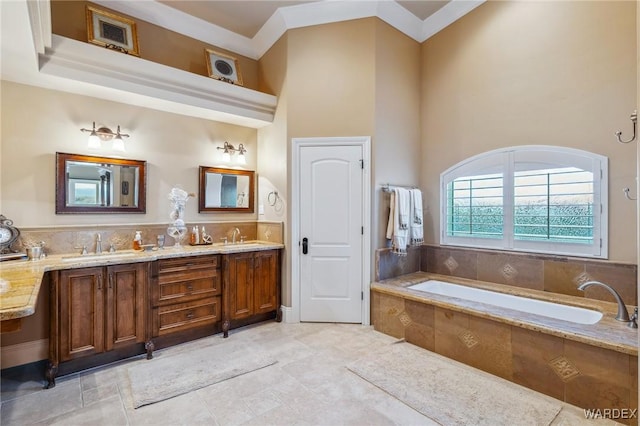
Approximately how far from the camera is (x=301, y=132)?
12.4 ft

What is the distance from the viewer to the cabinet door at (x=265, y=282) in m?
3.68

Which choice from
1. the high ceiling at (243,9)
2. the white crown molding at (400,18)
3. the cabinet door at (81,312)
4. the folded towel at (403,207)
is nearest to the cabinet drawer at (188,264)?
the cabinet door at (81,312)

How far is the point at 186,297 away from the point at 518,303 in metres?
3.35

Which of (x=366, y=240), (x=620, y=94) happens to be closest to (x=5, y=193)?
(x=366, y=240)

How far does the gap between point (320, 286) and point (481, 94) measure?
297 cm

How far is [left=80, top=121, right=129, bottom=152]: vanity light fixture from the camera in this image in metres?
3.14

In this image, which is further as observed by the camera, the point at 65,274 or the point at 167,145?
the point at 167,145

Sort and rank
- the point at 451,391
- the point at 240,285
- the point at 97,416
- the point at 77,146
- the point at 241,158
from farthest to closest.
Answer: the point at 241,158 → the point at 240,285 → the point at 77,146 → the point at 451,391 → the point at 97,416

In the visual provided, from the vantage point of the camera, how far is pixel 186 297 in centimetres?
320

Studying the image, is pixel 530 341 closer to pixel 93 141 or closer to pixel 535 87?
pixel 535 87

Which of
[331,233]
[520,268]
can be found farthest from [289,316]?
[520,268]

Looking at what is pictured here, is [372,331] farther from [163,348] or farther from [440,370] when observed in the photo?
[163,348]

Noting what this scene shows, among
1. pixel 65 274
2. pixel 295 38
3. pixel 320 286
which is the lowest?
pixel 320 286

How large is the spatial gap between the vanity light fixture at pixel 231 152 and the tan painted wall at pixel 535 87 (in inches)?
95.7
